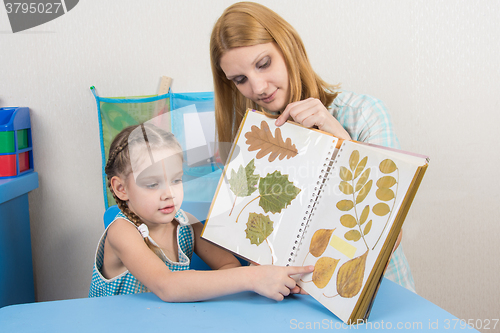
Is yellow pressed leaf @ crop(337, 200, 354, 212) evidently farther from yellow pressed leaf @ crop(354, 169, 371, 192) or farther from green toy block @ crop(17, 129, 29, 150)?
green toy block @ crop(17, 129, 29, 150)

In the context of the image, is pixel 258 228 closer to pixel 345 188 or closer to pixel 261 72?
pixel 345 188

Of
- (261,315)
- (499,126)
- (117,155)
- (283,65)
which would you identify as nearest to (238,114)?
(283,65)

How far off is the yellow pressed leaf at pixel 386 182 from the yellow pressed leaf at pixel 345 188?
42mm

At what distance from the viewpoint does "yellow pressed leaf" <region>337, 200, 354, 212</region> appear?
0.45 meters

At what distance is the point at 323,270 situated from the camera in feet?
1.48

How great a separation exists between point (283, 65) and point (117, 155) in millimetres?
377

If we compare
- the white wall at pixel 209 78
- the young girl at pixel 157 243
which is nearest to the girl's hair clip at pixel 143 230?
the young girl at pixel 157 243

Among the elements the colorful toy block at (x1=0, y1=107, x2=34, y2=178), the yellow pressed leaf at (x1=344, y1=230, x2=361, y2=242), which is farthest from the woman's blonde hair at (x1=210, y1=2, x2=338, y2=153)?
the colorful toy block at (x1=0, y1=107, x2=34, y2=178)

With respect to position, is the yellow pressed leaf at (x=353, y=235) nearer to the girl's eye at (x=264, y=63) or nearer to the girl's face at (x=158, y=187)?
→ the girl's face at (x=158, y=187)

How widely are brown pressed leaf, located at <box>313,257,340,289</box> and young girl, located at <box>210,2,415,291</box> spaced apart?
29cm

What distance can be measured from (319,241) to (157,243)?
1.08 feet

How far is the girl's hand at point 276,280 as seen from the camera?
18.5 inches

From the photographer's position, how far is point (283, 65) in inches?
28.8

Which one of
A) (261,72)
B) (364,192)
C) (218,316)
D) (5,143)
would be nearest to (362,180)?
(364,192)
